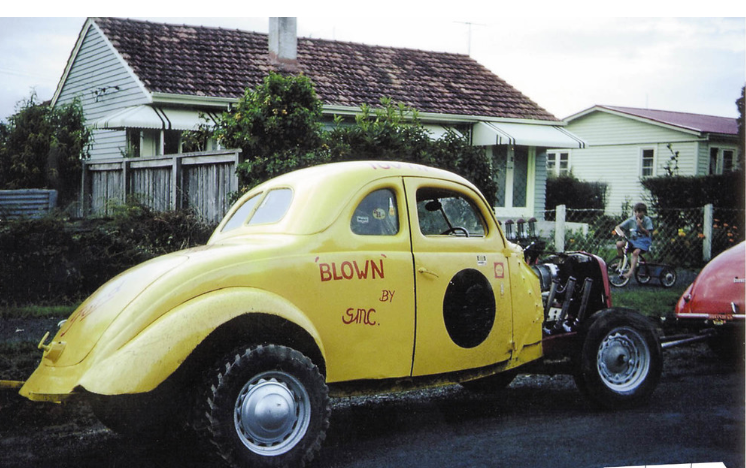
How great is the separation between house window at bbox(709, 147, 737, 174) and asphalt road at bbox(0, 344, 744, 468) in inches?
67.2

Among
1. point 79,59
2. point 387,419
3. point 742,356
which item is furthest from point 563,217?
point 79,59

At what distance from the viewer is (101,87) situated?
653 centimetres

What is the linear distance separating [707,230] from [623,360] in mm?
2796

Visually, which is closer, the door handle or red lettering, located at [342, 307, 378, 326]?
red lettering, located at [342, 307, 378, 326]

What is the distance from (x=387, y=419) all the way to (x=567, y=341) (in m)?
1.32

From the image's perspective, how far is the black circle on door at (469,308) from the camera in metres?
4.28

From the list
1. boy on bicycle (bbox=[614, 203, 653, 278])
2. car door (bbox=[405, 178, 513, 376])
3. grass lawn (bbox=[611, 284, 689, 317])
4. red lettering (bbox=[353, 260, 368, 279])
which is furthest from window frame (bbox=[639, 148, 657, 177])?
red lettering (bbox=[353, 260, 368, 279])

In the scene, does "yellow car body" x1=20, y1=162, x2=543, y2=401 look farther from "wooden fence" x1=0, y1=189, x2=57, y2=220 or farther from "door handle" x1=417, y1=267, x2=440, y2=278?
"wooden fence" x1=0, y1=189, x2=57, y2=220

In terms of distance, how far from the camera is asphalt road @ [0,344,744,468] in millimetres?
3908

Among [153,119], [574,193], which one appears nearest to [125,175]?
[153,119]

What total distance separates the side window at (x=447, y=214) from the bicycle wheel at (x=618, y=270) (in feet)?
13.4

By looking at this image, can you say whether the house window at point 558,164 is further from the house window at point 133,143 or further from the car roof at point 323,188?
the car roof at point 323,188

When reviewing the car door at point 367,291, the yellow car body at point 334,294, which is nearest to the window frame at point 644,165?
the yellow car body at point 334,294

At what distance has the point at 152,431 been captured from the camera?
3980 millimetres
